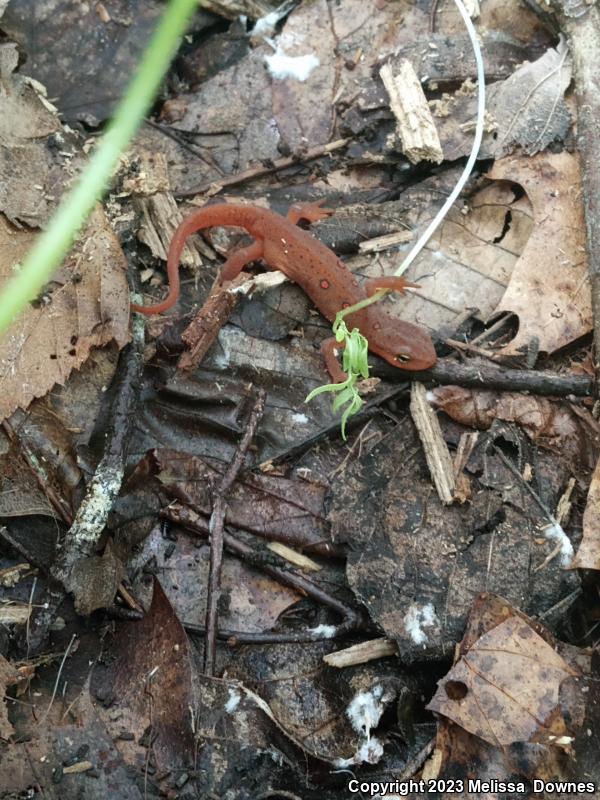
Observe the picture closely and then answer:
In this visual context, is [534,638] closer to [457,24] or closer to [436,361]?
[436,361]

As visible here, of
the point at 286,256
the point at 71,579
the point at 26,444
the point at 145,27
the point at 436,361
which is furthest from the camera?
the point at 145,27

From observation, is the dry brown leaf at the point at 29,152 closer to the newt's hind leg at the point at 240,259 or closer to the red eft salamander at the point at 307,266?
the red eft salamander at the point at 307,266

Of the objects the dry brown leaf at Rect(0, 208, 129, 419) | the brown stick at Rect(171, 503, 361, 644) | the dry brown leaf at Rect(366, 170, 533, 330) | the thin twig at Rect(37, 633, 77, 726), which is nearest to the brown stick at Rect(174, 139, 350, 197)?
the dry brown leaf at Rect(366, 170, 533, 330)

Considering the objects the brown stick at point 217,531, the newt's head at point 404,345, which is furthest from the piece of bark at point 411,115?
the brown stick at point 217,531

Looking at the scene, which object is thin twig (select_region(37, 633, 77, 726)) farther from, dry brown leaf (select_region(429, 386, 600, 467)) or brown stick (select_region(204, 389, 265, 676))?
Result: dry brown leaf (select_region(429, 386, 600, 467))

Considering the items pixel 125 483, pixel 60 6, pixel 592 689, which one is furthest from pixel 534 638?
pixel 60 6
